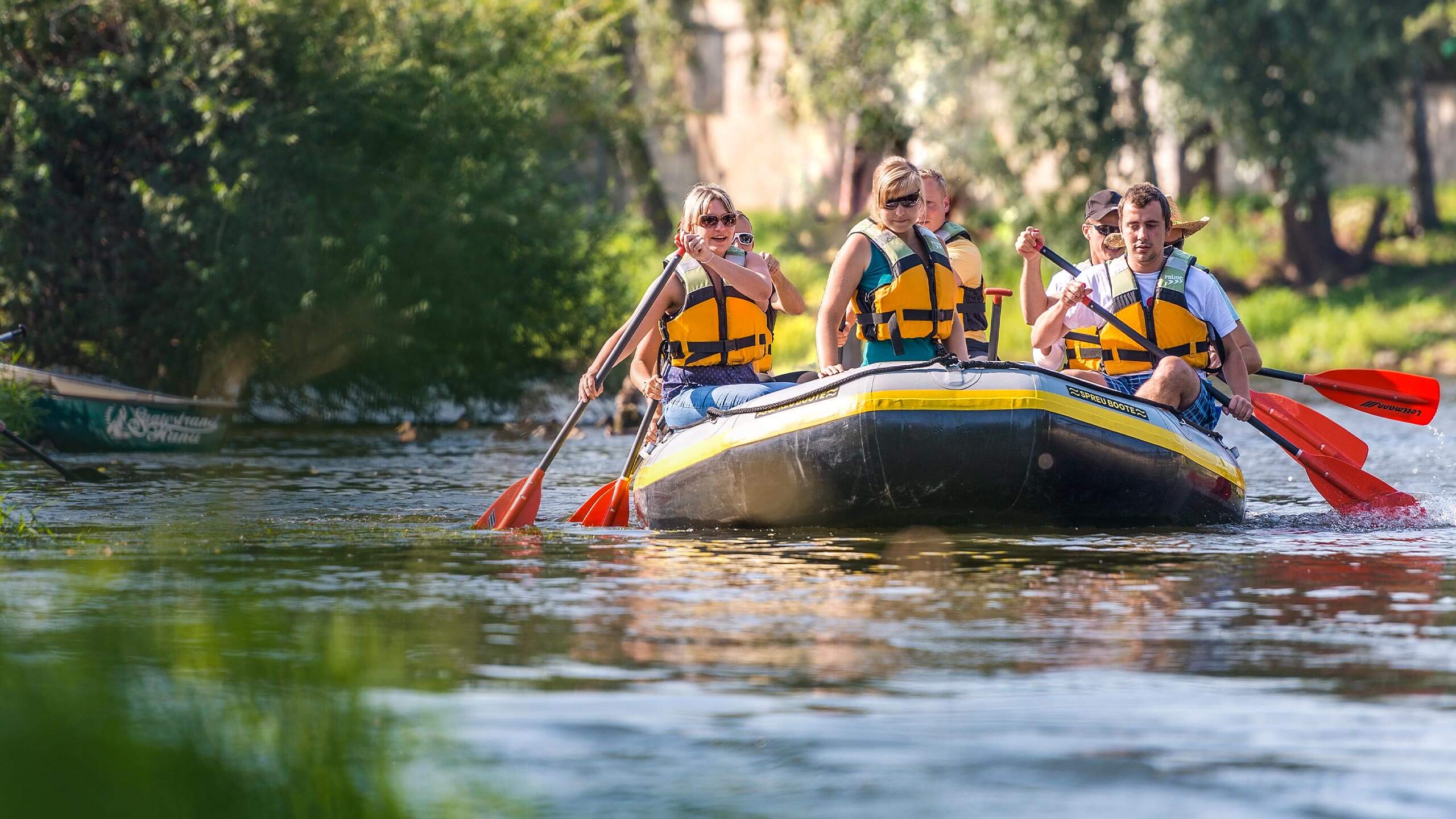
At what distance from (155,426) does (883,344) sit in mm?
6689

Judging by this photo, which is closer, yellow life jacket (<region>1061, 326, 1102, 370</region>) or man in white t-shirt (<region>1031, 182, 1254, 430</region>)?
man in white t-shirt (<region>1031, 182, 1254, 430</region>)

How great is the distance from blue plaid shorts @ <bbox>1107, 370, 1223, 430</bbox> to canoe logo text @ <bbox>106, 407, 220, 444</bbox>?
23.2 feet

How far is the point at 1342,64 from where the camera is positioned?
21.6 metres

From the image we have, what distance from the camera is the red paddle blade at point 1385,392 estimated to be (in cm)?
1059

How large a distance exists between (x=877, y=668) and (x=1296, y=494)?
6.70 m

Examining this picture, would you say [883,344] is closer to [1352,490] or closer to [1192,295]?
[1192,295]

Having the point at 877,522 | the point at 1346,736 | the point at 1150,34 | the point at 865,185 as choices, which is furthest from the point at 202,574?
the point at 865,185

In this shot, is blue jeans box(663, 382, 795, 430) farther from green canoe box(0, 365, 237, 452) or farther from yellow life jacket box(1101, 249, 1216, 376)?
green canoe box(0, 365, 237, 452)

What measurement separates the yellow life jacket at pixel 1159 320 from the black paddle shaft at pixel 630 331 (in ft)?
6.37

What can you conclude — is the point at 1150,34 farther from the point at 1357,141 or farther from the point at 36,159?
the point at 36,159

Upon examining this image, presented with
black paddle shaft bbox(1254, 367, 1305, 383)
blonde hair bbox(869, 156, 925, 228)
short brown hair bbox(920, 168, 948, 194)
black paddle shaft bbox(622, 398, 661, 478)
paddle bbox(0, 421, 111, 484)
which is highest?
short brown hair bbox(920, 168, 948, 194)

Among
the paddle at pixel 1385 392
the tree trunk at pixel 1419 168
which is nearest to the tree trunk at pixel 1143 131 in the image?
the tree trunk at pixel 1419 168

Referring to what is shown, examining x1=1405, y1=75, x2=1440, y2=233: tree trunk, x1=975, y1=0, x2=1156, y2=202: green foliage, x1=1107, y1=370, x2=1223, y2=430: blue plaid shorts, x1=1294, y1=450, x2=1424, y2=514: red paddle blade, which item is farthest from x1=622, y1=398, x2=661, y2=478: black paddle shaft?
x1=1405, y1=75, x2=1440, y2=233: tree trunk

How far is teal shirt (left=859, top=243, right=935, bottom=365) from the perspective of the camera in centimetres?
871
